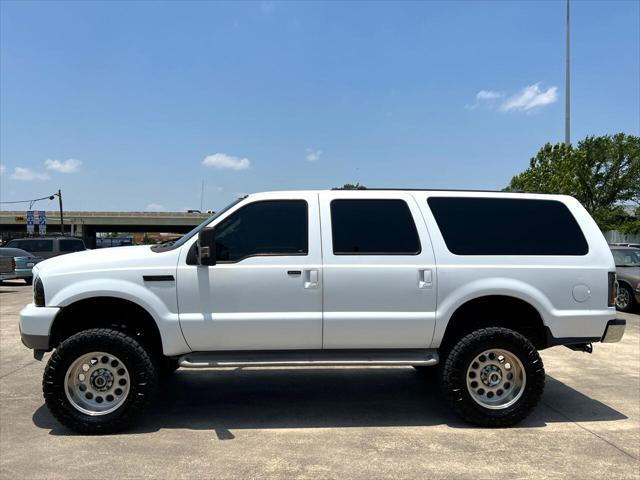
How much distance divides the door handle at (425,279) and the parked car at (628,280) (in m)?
9.15

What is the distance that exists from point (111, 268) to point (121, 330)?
59cm

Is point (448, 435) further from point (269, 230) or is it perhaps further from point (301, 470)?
point (269, 230)

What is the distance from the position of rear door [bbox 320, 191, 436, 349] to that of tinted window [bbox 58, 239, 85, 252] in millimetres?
18494

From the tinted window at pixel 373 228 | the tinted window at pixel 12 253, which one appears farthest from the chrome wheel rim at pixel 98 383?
the tinted window at pixel 12 253

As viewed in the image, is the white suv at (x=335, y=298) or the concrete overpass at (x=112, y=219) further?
the concrete overpass at (x=112, y=219)

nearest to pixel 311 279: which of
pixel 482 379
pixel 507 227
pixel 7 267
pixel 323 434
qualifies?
pixel 323 434

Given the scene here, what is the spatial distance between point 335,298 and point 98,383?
2.17 metres

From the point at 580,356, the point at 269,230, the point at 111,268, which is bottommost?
the point at 580,356

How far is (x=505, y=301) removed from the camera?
479 cm

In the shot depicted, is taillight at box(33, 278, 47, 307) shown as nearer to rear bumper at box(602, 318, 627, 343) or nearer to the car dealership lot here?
the car dealership lot

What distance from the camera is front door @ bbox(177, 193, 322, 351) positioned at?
4449 mm

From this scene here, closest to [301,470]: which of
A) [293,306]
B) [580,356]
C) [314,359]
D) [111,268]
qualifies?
[314,359]

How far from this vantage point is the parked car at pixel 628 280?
38.4ft

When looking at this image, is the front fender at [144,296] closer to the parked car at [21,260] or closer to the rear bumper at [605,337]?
the rear bumper at [605,337]
